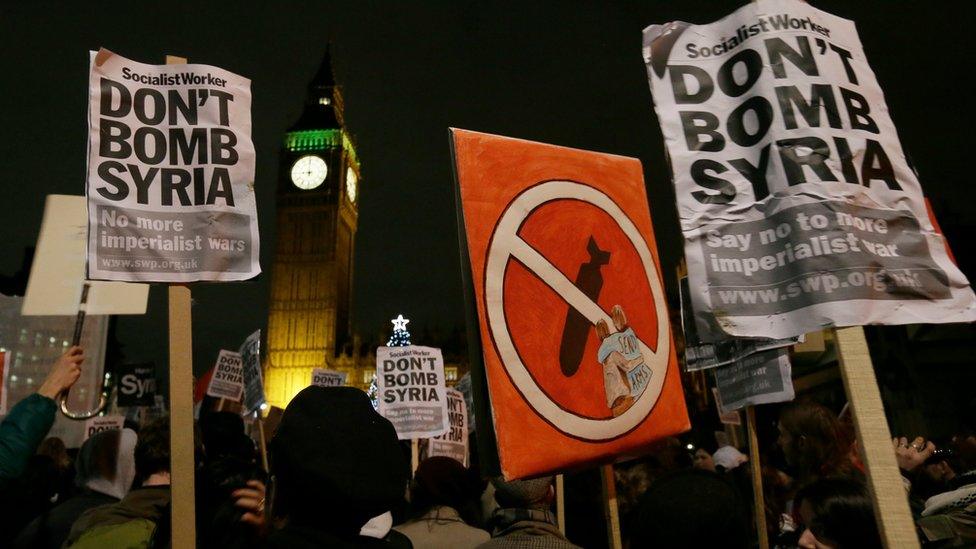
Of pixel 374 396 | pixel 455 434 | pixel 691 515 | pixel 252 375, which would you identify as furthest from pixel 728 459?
pixel 374 396

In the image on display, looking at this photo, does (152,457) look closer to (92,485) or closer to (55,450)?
(92,485)

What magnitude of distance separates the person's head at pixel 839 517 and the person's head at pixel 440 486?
163cm

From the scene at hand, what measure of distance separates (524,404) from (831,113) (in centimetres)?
124

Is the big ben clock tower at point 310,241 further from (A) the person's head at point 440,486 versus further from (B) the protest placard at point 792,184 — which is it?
(B) the protest placard at point 792,184

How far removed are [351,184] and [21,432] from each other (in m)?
56.0

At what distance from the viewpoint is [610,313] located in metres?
2.30

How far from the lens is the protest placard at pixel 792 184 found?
67.6 inches

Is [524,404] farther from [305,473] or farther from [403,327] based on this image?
[403,327]

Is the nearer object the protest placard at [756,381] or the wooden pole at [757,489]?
the wooden pole at [757,489]

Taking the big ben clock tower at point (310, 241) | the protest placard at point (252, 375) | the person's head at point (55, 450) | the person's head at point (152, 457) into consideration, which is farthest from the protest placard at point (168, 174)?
the big ben clock tower at point (310, 241)

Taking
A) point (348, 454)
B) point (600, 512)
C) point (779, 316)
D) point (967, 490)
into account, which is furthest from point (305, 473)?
point (600, 512)

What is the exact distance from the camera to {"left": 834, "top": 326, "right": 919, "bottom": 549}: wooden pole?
58.4 inches

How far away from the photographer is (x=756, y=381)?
3.97m

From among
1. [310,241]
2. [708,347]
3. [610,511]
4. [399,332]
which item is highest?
[310,241]
